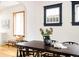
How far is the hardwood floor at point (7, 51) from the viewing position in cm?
344

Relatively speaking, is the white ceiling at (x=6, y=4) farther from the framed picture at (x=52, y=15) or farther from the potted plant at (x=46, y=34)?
the potted plant at (x=46, y=34)

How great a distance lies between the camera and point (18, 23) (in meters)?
3.46

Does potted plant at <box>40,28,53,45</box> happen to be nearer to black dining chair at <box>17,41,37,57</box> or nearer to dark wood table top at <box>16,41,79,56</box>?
dark wood table top at <box>16,41,79,56</box>

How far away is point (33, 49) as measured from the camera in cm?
344

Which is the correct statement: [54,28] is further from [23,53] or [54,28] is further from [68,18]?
[23,53]

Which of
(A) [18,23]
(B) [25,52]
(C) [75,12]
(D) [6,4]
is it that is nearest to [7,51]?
(B) [25,52]

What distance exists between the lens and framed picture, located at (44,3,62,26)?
11.1 ft

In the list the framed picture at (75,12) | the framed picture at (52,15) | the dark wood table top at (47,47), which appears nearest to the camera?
the dark wood table top at (47,47)

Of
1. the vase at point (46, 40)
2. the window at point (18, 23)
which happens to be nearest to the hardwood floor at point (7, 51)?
the window at point (18, 23)

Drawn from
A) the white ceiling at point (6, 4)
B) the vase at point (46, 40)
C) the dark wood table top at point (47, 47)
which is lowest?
the dark wood table top at point (47, 47)

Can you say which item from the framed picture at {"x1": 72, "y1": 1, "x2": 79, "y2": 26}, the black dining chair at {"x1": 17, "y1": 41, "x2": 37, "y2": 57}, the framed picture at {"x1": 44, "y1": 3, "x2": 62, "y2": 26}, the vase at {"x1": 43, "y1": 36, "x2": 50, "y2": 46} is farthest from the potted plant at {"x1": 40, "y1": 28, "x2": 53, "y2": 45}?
the framed picture at {"x1": 72, "y1": 1, "x2": 79, "y2": 26}

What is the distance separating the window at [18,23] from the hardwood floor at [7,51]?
371 millimetres

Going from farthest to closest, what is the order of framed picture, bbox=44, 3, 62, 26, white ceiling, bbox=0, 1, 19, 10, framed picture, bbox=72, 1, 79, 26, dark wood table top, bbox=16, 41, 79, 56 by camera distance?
framed picture, bbox=72, 1, 79, 26
framed picture, bbox=44, 3, 62, 26
white ceiling, bbox=0, 1, 19, 10
dark wood table top, bbox=16, 41, 79, 56

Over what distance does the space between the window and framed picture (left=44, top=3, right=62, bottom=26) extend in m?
0.48
